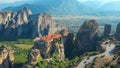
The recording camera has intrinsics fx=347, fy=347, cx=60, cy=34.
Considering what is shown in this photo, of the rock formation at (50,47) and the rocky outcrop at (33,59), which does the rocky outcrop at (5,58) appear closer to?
the rocky outcrop at (33,59)

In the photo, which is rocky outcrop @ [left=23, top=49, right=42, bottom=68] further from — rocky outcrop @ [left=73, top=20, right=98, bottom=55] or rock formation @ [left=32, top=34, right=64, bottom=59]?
rocky outcrop @ [left=73, top=20, right=98, bottom=55]

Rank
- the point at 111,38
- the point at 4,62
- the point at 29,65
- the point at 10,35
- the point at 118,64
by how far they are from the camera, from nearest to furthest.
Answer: the point at 118,64 < the point at 29,65 < the point at 4,62 < the point at 111,38 < the point at 10,35

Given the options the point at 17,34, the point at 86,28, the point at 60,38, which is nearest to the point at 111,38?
the point at 86,28

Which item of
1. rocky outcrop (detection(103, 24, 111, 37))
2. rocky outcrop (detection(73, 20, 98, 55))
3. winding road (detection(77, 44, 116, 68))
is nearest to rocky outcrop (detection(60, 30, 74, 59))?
rocky outcrop (detection(73, 20, 98, 55))

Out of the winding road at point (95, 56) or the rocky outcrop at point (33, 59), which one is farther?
the rocky outcrop at point (33, 59)

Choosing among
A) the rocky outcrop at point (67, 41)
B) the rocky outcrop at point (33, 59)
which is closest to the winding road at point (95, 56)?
the rocky outcrop at point (33, 59)

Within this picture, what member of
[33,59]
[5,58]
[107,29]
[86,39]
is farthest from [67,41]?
[33,59]

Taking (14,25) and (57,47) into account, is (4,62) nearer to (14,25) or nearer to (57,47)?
(57,47)

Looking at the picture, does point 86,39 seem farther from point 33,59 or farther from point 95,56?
point 33,59
